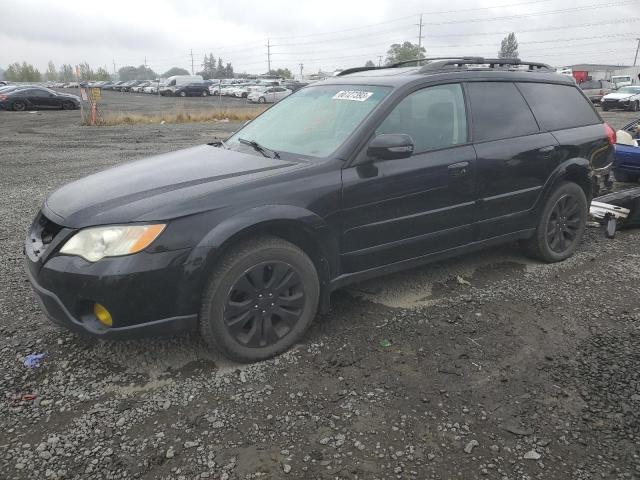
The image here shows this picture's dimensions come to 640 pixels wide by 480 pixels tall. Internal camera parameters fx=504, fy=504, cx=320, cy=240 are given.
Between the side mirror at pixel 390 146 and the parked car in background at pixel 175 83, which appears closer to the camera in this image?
the side mirror at pixel 390 146

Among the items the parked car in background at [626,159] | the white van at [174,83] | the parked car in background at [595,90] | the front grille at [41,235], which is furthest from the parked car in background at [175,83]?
the front grille at [41,235]

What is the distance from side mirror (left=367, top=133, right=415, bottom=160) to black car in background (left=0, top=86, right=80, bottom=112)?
31.2 meters

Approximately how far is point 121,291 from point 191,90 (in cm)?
5044

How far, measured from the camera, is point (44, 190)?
26.3 ft

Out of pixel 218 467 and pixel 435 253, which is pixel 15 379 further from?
pixel 435 253

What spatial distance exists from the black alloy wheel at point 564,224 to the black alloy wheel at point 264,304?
2699 mm

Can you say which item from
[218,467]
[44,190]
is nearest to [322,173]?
[218,467]

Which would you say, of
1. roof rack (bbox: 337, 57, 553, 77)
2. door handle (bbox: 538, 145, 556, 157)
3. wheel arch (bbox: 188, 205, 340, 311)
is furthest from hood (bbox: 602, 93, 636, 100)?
wheel arch (bbox: 188, 205, 340, 311)

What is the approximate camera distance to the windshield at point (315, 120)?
3.46 m

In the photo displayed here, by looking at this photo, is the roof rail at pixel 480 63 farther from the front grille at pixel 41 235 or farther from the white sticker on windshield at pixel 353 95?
the front grille at pixel 41 235

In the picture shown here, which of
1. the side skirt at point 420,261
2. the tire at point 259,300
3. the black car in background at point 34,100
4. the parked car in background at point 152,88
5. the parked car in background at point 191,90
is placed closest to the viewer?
the tire at point 259,300

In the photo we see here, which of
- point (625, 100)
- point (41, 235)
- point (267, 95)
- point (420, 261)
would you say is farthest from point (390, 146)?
point (267, 95)

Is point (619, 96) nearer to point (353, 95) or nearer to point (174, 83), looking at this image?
point (353, 95)

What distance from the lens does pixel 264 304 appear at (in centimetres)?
305
